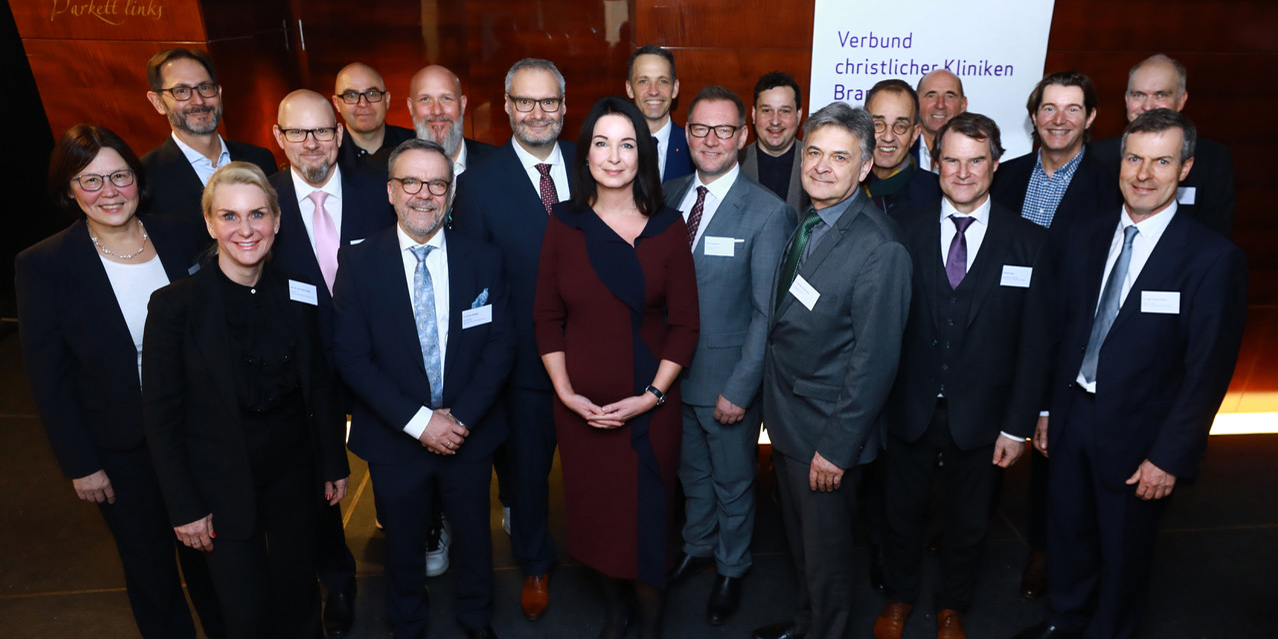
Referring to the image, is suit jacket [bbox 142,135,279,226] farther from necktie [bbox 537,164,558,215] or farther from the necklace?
necktie [bbox 537,164,558,215]

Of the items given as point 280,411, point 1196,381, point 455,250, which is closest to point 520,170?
point 455,250

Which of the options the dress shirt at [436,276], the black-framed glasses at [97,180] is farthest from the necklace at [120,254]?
the dress shirt at [436,276]

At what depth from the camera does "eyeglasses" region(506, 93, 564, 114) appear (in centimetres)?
317

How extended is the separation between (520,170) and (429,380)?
93 centimetres

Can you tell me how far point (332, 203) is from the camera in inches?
126

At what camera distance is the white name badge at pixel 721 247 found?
2.85m

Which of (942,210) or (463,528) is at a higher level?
(942,210)

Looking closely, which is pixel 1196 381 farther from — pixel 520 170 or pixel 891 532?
→ pixel 520 170

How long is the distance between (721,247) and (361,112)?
2202mm

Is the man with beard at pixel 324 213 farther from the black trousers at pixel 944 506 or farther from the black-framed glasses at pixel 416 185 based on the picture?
the black trousers at pixel 944 506

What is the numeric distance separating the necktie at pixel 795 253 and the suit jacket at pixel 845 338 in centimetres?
5

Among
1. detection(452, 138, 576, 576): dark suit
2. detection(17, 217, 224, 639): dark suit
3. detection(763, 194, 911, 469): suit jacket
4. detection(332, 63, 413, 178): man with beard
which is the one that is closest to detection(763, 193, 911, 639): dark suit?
detection(763, 194, 911, 469): suit jacket

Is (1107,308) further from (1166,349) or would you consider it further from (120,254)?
(120,254)

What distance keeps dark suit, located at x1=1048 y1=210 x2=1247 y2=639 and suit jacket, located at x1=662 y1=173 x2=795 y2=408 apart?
1.05 meters
